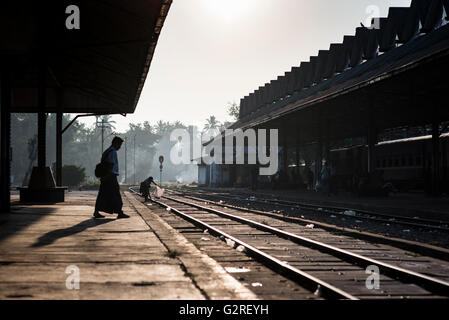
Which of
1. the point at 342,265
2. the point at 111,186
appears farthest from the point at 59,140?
the point at 342,265

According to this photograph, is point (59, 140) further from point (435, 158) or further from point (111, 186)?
point (435, 158)

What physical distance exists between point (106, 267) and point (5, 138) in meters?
7.88

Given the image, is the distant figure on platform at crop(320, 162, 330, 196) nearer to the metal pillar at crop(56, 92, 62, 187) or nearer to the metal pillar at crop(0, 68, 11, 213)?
the metal pillar at crop(56, 92, 62, 187)

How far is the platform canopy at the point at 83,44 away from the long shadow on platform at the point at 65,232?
4462 mm

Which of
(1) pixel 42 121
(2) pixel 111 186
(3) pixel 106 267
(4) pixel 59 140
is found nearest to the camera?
(3) pixel 106 267

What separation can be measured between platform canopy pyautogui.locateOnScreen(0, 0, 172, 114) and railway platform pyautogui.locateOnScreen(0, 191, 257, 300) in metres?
4.70

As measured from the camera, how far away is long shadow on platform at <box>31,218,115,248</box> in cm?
770

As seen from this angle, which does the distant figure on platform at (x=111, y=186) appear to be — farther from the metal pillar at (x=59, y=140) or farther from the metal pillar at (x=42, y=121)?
the metal pillar at (x=59, y=140)

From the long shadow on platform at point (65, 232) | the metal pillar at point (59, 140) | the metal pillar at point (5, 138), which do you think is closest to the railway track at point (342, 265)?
the long shadow on platform at point (65, 232)

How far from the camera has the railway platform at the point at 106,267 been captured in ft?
14.8

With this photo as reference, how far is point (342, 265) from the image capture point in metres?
6.87

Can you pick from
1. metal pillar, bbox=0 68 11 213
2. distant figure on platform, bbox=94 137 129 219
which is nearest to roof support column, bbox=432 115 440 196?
distant figure on platform, bbox=94 137 129 219

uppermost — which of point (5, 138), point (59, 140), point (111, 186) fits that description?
point (59, 140)

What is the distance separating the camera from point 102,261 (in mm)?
6148
